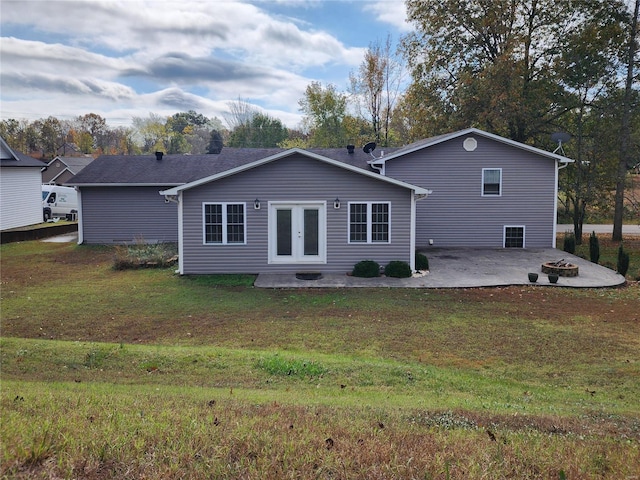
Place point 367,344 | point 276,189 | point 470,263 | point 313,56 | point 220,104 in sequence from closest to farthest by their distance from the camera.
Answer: point 367,344
point 276,189
point 470,263
point 313,56
point 220,104

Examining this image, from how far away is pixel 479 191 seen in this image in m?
20.0

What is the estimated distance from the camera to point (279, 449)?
3283 mm

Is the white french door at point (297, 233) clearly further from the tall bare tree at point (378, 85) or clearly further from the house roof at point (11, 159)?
the tall bare tree at point (378, 85)

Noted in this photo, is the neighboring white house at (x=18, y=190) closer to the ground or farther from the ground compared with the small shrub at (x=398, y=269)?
farther from the ground

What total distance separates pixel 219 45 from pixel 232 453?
1650 cm

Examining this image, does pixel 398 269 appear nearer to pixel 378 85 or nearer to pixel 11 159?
pixel 11 159

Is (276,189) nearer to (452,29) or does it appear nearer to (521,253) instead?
(521,253)

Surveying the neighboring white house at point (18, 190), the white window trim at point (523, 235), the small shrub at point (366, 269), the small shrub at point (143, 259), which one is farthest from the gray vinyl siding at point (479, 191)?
the neighboring white house at point (18, 190)

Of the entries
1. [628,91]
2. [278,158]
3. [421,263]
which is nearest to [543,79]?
[628,91]

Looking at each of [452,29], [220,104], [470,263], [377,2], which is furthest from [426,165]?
[220,104]

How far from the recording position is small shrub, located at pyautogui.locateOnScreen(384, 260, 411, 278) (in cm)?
1477

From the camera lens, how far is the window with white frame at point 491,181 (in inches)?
786

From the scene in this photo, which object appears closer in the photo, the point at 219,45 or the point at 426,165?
the point at 219,45

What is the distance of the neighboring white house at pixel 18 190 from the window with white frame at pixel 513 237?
26113 millimetres
